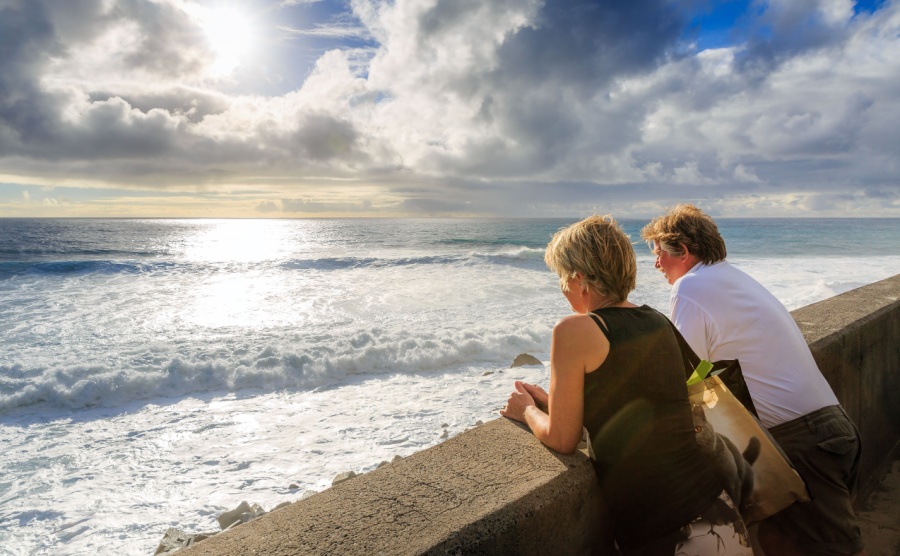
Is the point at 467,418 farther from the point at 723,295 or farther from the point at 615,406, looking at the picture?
the point at 615,406

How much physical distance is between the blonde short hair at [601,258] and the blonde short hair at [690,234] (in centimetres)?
77

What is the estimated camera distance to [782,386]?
6.88 ft

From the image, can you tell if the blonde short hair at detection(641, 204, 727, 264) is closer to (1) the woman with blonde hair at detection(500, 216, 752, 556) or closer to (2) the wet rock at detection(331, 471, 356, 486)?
(1) the woman with blonde hair at detection(500, 216, 752, 556)

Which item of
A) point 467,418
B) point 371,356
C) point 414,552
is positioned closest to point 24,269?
point 371,356

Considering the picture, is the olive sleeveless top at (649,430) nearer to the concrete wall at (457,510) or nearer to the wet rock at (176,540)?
the concrete wall at (457,510)

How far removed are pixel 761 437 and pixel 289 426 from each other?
17.2ft

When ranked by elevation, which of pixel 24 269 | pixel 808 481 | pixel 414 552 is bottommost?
pixel 24 269

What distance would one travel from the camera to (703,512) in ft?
5.19

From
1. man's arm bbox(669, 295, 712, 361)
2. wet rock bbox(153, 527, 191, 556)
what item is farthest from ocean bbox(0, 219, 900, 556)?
man's arm bbox(669, 295, 712, 361)

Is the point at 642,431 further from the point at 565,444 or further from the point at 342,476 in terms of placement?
the point at 342,476

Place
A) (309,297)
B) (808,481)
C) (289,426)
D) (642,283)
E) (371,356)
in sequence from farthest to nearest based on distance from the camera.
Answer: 1. (642,283)
2. (309,297)
3. (371,356)
4. (289,426)
5. (808,481)

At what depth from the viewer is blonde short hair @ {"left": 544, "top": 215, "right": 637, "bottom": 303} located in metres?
1.74

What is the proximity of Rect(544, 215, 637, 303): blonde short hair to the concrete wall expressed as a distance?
577 mm

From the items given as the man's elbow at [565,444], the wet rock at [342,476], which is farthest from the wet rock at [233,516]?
the man's elbow at [565,444]
